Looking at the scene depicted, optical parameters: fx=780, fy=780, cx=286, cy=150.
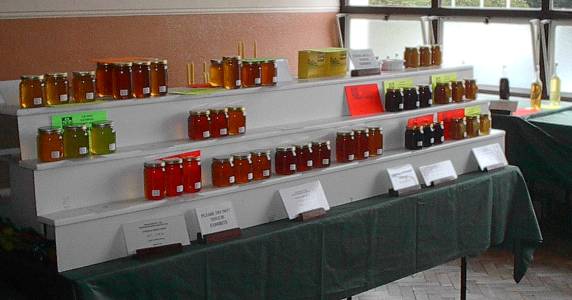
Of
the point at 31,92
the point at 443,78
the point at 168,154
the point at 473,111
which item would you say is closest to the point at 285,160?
the point at 168,154

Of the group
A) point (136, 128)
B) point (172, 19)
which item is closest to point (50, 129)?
point (136, 128)

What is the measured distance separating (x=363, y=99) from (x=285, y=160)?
0.70 meters

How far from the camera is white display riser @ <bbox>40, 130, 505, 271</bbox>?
2672 millimetres

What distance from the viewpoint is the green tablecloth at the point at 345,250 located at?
9.07ft

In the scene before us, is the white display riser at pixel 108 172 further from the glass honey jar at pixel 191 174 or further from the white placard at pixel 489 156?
the white placard at pixel 489 156

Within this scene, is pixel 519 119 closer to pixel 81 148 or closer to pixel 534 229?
pixel 534 229

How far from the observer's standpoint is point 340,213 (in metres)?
3.38

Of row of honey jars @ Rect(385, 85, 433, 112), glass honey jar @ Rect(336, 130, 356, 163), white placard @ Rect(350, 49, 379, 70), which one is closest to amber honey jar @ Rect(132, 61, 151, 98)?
glass honey jar @ Rect(336, 130, 356, 163)

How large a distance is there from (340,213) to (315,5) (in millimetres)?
4601

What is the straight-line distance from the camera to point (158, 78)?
302cm

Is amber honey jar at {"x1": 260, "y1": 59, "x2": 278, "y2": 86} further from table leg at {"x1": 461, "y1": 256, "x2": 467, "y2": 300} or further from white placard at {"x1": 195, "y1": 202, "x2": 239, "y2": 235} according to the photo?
table leg at {"x1": 461, "y1": 256, "x2": 467, "y2": 300}

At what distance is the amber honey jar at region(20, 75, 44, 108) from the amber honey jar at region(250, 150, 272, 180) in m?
0.87

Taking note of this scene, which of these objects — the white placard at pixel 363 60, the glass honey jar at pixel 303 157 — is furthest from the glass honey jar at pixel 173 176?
the white placard at pixel 363 60

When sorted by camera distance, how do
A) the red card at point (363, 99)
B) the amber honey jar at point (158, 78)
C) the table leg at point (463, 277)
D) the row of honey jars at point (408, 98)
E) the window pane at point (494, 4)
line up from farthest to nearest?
the window pane at point (494, 4), the table leg at point (463, 277), the row of honey jars at point (408, 98), the red card at point (363, 99), the amber honey jar at point (158, 78)
